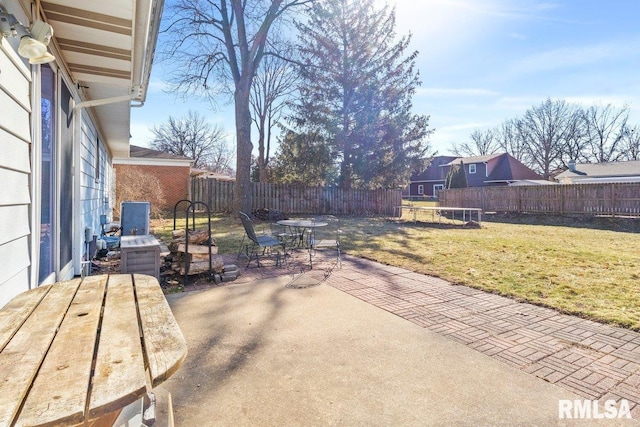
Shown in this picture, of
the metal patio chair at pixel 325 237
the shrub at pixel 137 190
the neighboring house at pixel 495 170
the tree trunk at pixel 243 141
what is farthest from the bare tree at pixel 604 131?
the shrub at pixel 137 190

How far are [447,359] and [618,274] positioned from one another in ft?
14.7

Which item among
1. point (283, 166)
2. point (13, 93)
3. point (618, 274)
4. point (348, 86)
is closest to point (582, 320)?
point (618, 274)

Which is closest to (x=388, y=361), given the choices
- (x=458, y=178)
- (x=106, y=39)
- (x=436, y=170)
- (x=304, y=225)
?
(x=106, y=39)

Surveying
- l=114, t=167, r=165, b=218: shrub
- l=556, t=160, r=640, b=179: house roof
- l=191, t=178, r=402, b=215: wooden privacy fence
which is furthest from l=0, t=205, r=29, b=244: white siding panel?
l=556, t=160, r=640, b=179: house roof

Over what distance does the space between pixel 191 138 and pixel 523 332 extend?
3787 centimetres

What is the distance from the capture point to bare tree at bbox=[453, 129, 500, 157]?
150 ft

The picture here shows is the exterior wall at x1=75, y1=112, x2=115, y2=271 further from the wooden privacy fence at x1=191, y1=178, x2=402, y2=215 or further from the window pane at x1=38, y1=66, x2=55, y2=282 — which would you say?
the wooden privacy fence at x1=191, y1=178, x2=402, y2=215

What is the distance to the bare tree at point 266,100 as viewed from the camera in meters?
25.0

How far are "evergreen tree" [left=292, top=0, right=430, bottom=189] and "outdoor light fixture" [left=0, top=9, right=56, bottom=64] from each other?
1588 centimetres

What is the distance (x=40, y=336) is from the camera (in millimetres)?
1292

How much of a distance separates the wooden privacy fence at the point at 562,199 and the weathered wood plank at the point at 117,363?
1818 cm

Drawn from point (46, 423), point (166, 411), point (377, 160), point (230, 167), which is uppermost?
point (230, 167)

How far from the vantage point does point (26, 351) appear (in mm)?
1155

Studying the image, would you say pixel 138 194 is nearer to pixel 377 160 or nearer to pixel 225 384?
pixel 377 160
